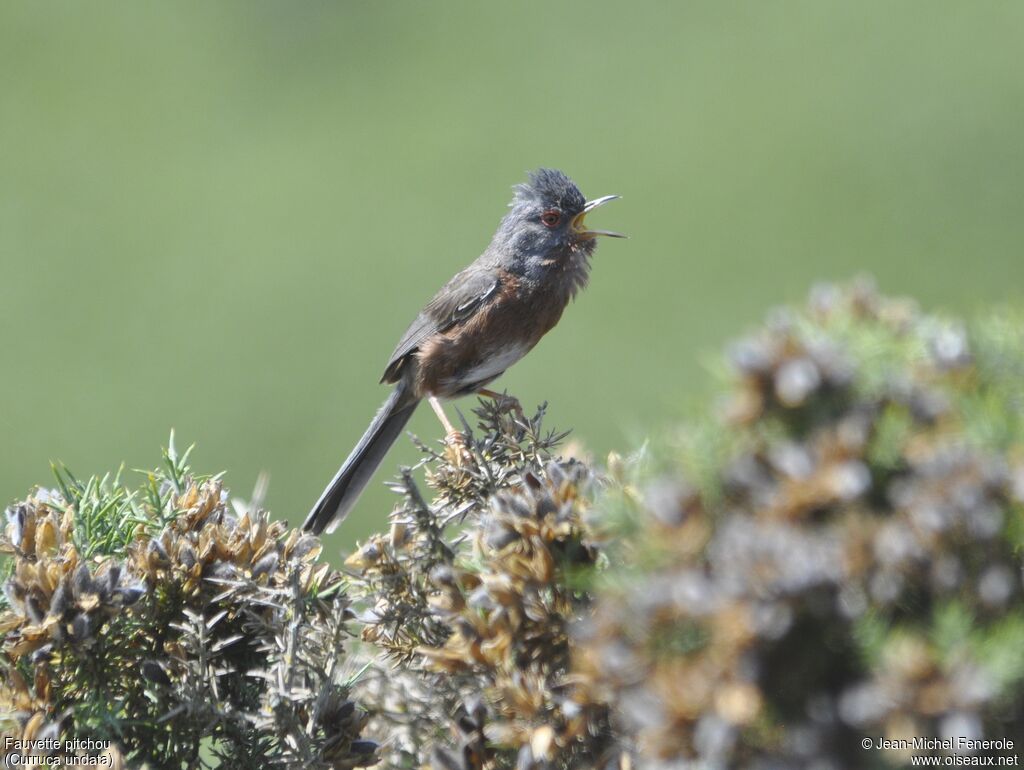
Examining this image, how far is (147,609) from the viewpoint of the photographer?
70.8 inches

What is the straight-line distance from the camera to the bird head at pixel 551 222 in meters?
5.18

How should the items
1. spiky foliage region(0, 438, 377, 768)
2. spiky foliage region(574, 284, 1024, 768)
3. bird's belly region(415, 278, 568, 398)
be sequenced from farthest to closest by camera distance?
bird's belly region(415, 278, 568, 398) → spiky foliage region(0, 438, 377, 768) → spiky foliage region(574, 284, 1024, 768)

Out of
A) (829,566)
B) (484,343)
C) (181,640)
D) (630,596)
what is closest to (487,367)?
(484,343)

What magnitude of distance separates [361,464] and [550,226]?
4.71 feet

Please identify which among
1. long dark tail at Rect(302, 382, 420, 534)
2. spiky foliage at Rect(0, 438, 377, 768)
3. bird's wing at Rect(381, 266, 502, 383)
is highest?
bird's wing at Rect(381, 266, 502, 383)

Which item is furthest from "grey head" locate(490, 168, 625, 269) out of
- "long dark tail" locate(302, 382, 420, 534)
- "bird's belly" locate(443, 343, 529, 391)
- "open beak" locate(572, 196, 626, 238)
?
"long dark tail" locate(302, 382, 420, 534)

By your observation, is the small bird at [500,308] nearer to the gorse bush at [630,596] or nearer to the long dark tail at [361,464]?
the long dark tail at [361,464]

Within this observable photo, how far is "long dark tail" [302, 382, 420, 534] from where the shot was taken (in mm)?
4082

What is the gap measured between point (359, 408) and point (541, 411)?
319 inches

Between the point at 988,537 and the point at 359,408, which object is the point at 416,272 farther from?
the point at 988,537

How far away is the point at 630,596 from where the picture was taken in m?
1.26

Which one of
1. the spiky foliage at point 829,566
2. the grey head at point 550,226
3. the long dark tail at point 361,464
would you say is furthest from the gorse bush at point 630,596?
the grey head at point 550,226

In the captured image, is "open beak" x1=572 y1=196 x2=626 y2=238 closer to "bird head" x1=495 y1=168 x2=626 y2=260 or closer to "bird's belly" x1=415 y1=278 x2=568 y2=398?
"bird head" x1=495 y1=168 x2=626 y2=260

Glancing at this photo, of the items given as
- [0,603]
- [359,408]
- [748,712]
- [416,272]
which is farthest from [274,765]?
[416,272]
